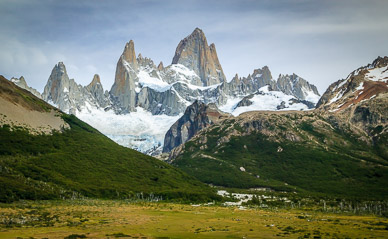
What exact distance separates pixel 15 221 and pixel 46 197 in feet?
317

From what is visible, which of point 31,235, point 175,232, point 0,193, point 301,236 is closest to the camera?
point 31,235

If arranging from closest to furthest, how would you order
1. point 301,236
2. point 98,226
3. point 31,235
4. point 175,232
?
point 31,235 → point 301,236 → point 175,232 → point 98,226

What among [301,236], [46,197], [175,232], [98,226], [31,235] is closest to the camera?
[31,235]

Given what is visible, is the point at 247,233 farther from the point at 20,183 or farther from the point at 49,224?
the point at 20,183

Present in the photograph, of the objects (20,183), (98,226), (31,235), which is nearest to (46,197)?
(20,183)

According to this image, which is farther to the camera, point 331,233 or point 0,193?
point 0,193

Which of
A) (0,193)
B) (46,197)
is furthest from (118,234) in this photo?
(46,197)

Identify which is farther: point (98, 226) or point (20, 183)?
point (20, 183)

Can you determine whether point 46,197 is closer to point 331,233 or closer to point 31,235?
point 31,235

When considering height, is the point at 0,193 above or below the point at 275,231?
above

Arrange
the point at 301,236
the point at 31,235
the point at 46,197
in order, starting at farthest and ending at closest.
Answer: the point at 46,197 → the point at 301,236 → the point at 31,235

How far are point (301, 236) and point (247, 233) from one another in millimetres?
10540

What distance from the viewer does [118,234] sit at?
72.1 meters

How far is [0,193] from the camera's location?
160125mm
